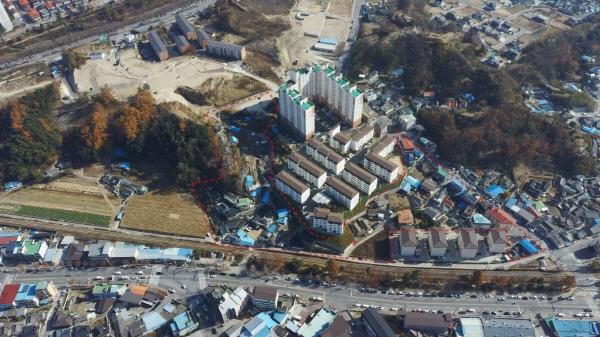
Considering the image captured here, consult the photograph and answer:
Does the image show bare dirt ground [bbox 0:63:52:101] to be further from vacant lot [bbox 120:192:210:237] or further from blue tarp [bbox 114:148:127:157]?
vacant lot [bbox 120:192:210:237]

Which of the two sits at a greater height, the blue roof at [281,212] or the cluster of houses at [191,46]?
the cluster of houses at [191,46]

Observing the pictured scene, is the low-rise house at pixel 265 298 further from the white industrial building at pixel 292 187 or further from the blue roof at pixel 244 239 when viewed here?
the white industrial building at pixel 292 187

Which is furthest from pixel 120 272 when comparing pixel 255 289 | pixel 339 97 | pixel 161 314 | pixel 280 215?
pixel 339 97

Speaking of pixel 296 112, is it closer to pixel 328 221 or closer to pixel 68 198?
pixel 328 221

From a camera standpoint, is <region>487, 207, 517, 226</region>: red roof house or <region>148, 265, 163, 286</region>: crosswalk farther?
<region>487, 207, 517, 226</region>: red roof house

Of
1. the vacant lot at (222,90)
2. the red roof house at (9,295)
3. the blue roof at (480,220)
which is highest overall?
the vacant lot at (222,90)

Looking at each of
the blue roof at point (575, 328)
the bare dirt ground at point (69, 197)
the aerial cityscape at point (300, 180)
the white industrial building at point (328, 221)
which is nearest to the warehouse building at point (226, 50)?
the aerial cityscape at point (300, 180)

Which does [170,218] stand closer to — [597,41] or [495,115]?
[495,115]

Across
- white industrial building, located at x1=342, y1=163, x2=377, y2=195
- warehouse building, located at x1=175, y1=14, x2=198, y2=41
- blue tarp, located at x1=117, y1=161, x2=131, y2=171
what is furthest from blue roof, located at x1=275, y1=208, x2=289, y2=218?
warehouse building, located at x1=175, y1=14, x2=198, y2=41
